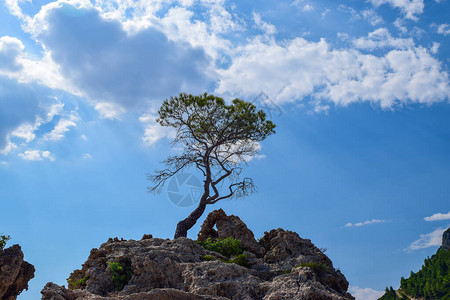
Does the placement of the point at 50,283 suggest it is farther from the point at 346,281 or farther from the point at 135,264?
the point at 346,281

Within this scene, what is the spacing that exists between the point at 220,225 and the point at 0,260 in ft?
28.6

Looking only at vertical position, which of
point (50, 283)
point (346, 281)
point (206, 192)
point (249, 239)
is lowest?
point (50, 283)

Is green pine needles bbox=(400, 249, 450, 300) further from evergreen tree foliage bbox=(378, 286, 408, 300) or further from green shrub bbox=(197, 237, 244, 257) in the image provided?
green shrub bbox=(197, 237, 244, 257)

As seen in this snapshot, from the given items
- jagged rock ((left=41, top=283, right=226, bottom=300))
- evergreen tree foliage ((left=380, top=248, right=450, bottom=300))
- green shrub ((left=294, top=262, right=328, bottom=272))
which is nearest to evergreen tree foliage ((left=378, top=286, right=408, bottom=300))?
evergreen tree foliage ((left=380, top=248, right=450, bottom=300))

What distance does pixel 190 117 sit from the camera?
73.4ft

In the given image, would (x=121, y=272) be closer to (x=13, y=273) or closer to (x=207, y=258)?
(x=207, y=258)

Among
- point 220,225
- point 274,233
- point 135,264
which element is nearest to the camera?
point 135,264

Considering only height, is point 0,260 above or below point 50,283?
above

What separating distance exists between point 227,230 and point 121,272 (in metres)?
6.02

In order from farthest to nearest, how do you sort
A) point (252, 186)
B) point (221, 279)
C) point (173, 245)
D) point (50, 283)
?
point (252, 186)
point (173, 245)
point (221, 279)
point (50, 283)

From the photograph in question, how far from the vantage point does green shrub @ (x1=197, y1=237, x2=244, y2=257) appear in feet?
48.6

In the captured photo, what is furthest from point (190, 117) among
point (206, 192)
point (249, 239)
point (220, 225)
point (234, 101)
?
point (249, 239)

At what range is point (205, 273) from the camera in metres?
10.4

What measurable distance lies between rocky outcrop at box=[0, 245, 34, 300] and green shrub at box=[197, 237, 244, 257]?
649 cm
